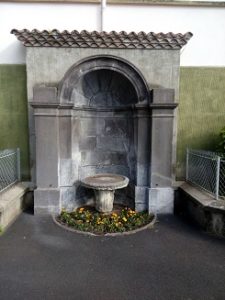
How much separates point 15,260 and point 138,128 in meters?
3.87

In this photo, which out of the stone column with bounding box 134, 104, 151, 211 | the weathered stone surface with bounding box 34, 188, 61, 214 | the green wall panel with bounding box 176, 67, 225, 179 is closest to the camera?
the weathered stone surface with bounding box 34, 188, 61, 214

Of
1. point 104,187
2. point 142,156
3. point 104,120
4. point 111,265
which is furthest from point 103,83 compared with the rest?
point 111,265

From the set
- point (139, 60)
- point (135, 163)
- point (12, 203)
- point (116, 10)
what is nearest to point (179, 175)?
point (135, 163)

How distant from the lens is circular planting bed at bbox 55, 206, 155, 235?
17.0ft

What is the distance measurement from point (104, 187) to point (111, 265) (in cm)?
201

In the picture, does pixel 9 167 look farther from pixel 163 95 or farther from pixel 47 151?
pixel 163 95

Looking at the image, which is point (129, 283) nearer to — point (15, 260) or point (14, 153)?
point (15, 260)

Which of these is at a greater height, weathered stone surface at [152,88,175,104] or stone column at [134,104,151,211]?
weathered stone surface at [152,88,175,104]

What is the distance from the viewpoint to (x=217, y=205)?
4.91m

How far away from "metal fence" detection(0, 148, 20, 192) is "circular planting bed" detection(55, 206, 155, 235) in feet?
4.97

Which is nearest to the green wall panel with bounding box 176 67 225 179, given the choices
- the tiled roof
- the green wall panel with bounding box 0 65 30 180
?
the tiled roof

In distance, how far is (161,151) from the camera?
5.99 m

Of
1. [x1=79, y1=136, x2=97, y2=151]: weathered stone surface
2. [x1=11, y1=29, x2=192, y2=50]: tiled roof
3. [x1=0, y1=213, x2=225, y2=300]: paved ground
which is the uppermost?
[x1=11, y1=29, x2=192, y2=50]: tiled roof

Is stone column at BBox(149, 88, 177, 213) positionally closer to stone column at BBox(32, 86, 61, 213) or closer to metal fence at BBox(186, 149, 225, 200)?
metal fence at BBox(186, 149, 225, 200)
